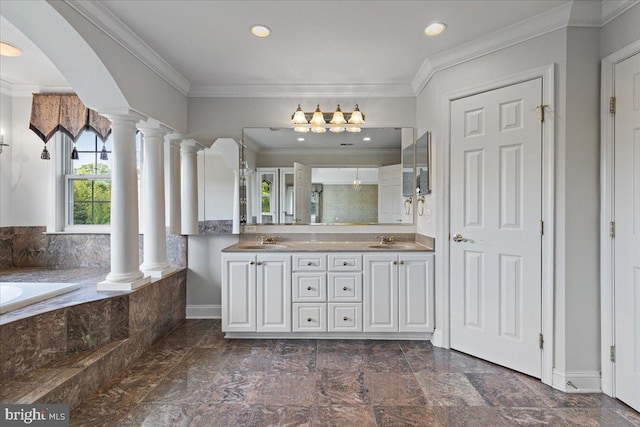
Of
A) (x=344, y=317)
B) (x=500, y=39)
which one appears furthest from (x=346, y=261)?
(x=500, y=39)

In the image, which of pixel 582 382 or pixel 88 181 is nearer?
pixel 582 382

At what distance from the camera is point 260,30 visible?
224 cm

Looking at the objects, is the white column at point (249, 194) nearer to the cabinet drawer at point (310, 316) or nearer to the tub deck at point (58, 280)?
the cabinet drawer at point (310, 316)

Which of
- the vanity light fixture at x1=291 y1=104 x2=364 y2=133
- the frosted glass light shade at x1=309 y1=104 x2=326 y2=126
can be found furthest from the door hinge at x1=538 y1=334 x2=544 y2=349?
the frosted glass light shade at x1=309 y1=104 x2=326 y2=126

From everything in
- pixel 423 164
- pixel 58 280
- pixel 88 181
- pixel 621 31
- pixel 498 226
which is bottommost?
pixel 58 280

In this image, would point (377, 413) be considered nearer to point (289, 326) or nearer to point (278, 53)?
point (289, 326)

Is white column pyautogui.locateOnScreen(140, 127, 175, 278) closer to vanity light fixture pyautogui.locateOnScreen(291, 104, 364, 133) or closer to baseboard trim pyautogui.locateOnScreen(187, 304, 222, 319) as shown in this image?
baseboard trim pyautogui.locateOnScreen(187, 304, 222, 319)

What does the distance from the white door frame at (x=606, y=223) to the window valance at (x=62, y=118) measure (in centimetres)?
422

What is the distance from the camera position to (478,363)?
239 cm

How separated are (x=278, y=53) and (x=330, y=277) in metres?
1.95

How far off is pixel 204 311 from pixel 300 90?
101 inches

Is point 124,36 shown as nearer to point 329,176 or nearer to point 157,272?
point 157,272

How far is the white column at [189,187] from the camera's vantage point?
10.7ft

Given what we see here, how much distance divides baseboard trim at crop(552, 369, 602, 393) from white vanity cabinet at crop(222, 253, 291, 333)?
203 cm
